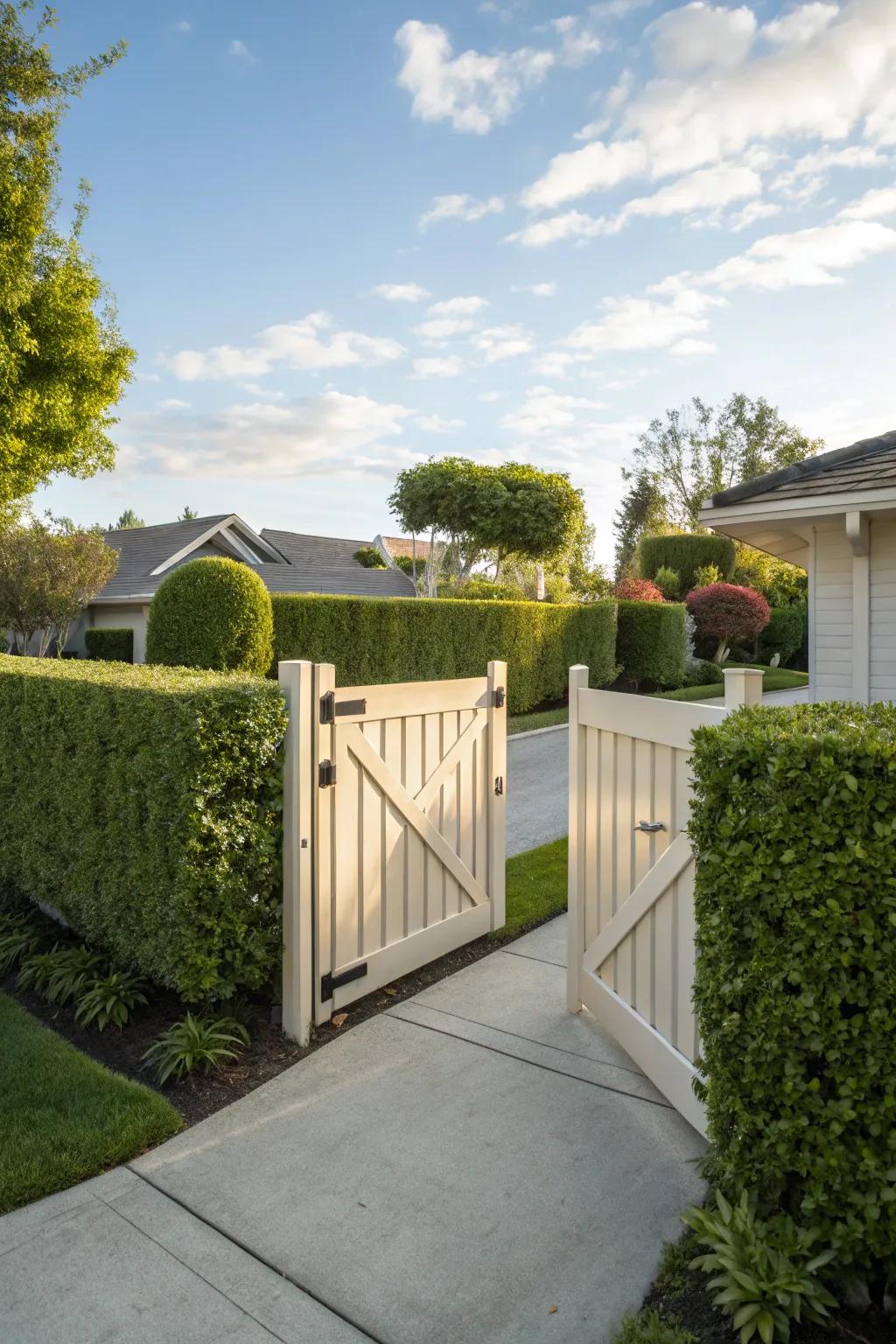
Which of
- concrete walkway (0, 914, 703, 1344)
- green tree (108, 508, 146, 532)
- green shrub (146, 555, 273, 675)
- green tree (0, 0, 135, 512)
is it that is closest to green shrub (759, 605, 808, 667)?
green shrub (146, 555, 273, 675)

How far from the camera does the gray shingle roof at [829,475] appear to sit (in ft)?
18.3

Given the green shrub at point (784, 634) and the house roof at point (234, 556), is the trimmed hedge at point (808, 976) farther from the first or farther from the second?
the green shrub at point (784, 634)

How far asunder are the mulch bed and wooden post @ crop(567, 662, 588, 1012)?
2.61 feet

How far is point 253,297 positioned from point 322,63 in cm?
432

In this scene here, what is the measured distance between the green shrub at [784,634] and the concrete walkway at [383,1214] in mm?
23833

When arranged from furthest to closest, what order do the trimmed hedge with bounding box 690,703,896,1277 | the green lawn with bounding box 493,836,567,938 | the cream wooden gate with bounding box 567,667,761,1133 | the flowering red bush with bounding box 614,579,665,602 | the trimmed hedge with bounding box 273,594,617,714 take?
the flowering red bush with bounding box 614,579,665,602 → the trimmed hedge with bounding box 273,594,617,714 → the green lawn with bounding box 493,836,567,938 → the cream wooden gate with bounding box 567,667,761,1133 → the trimmed hedge with bounding box 690,703,896,1277

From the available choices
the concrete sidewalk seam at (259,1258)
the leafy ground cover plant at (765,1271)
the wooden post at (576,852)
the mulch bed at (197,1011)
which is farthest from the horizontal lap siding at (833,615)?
the concrete sidewalk seam at (259,1258)

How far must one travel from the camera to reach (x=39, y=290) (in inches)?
615

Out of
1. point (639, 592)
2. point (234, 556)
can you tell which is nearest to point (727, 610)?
point (639, 592)

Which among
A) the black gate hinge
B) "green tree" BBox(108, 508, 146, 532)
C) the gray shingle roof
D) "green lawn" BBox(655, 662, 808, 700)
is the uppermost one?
"green tree" BBox(108, 508, 146, 532)

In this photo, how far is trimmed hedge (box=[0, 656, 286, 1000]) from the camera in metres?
3.39

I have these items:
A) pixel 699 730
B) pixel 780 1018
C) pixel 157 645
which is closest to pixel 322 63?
pixel 157 645

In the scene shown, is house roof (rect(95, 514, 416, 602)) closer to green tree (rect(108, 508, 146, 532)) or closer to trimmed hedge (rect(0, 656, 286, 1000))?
trimmed hedge (rect(0, 656, 286, 1000))

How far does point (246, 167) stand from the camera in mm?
9398
